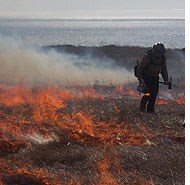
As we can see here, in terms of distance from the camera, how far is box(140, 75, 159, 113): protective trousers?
2.50 m

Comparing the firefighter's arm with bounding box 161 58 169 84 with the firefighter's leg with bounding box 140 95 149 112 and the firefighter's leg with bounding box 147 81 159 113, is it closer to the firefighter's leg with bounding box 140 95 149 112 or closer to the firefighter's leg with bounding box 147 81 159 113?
the firefighter's leg with bounding box 147 81 159 113

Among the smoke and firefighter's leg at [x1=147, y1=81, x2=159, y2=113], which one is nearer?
the smoke

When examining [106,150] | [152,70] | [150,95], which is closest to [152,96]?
[150,95]

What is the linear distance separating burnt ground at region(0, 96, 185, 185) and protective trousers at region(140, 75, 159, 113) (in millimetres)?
44

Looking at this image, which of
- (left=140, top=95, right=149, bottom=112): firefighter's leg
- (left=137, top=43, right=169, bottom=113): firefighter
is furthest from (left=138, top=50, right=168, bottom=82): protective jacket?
(left=140, top=95, right=149, bottom=112): firefighter's leg

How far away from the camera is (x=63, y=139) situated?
7.90ft

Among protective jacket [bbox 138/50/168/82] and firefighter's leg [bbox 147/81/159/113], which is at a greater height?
protective jacket [bbox 138/50/168/82]

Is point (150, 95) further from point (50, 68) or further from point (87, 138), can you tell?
point (50, 68)

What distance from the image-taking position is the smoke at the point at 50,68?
233cm

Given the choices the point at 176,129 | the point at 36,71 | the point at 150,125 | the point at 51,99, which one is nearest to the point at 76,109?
the point at 51,99

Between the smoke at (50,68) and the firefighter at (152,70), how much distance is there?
0.09m

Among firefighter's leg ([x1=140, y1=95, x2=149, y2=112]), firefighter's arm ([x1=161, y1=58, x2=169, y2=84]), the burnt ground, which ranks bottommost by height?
the burnt ground

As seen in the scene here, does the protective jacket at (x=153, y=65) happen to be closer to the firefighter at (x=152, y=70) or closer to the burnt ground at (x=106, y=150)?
the firefighter at (x=152, y=70)

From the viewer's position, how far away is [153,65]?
8.27 ft
